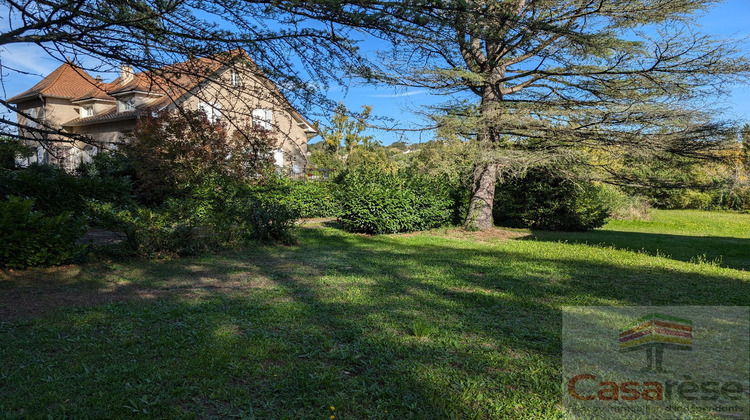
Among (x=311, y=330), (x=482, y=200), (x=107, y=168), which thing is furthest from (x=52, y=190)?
(x=482, y=200)

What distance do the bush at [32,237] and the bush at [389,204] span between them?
6462 mm

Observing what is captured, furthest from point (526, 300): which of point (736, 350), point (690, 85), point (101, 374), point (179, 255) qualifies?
point (690, 85)

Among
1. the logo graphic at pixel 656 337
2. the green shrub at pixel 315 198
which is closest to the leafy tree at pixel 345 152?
the green shrub at pixel 315 198

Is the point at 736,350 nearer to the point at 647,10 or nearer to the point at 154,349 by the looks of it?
the point at 154,349

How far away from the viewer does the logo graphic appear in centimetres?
336

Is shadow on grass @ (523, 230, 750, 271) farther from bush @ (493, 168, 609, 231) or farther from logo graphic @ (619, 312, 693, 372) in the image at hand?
logo graphic @ (619, 312, 693, 372)

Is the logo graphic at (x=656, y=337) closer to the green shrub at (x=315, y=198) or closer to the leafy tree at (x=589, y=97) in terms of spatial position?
the leafy tree at (x=589, y=97)

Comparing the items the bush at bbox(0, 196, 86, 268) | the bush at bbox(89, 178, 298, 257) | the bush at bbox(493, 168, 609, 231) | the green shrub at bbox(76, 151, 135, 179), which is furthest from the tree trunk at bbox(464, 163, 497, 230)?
the green shrub at bbox(76, 151, 135, 179)

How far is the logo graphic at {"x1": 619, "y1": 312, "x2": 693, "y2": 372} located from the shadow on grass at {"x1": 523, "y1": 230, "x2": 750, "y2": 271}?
5216 mm

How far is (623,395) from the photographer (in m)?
2.82

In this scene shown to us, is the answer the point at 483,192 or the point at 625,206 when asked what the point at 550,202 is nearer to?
the point at 483,192

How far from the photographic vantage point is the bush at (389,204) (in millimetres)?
11609

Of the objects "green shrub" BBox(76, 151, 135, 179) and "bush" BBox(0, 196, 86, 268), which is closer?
"bush" BBox(0, 196, 86, 268)

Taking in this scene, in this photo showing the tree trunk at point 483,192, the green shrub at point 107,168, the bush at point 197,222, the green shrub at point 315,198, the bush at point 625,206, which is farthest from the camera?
the bush at point 625,206
